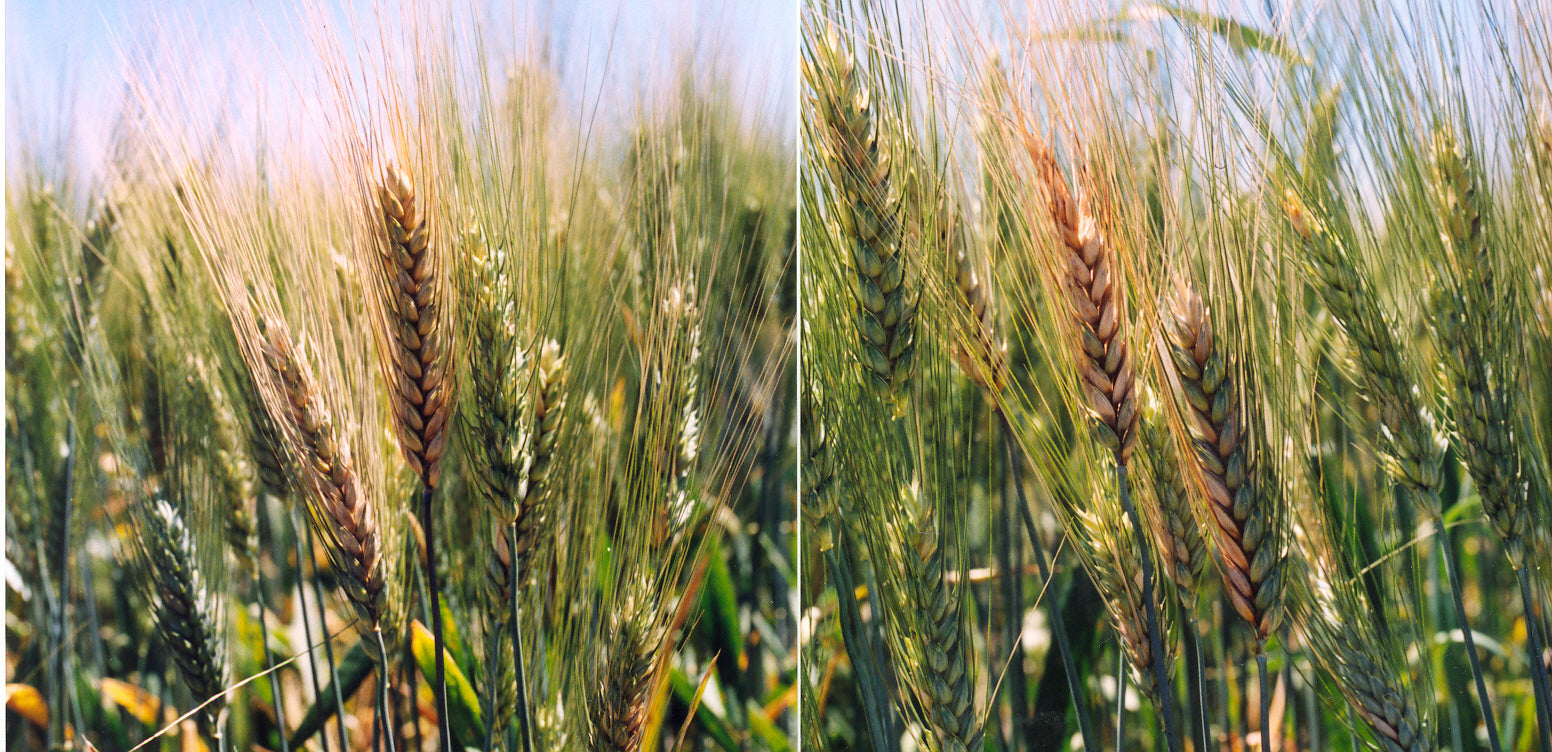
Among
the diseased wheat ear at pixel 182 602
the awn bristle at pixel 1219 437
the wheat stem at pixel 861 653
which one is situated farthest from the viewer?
the wheat stem at pixel 861 653

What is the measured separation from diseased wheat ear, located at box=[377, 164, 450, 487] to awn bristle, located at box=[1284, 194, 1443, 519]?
813mm

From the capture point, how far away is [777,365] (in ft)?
3.28

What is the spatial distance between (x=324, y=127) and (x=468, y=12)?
0.18 meters

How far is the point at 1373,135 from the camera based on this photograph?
842mm

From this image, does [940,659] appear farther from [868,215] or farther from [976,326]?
[868,215]

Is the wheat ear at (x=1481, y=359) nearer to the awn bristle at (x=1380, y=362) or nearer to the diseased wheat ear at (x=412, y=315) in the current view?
the awn bristle at (x=1380, y=362)

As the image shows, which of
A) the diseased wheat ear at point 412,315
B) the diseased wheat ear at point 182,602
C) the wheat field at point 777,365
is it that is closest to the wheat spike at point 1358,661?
the wheat field at point 777,365

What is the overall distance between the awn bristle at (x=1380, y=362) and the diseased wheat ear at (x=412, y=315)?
0.81 meters

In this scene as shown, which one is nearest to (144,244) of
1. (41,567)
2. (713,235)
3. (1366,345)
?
(41,567)

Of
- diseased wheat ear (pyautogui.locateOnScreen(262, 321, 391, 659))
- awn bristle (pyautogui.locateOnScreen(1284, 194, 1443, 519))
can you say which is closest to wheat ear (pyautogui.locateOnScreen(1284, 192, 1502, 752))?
awn bristle (pyautogui.locateOnScreen(1284, 194, 1443, 519))

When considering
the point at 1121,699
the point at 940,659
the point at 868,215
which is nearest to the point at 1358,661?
the point at 1121,699

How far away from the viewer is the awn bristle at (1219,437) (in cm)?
74

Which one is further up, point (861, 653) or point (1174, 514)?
point (1174, 514)

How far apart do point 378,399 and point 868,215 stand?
0.53m
